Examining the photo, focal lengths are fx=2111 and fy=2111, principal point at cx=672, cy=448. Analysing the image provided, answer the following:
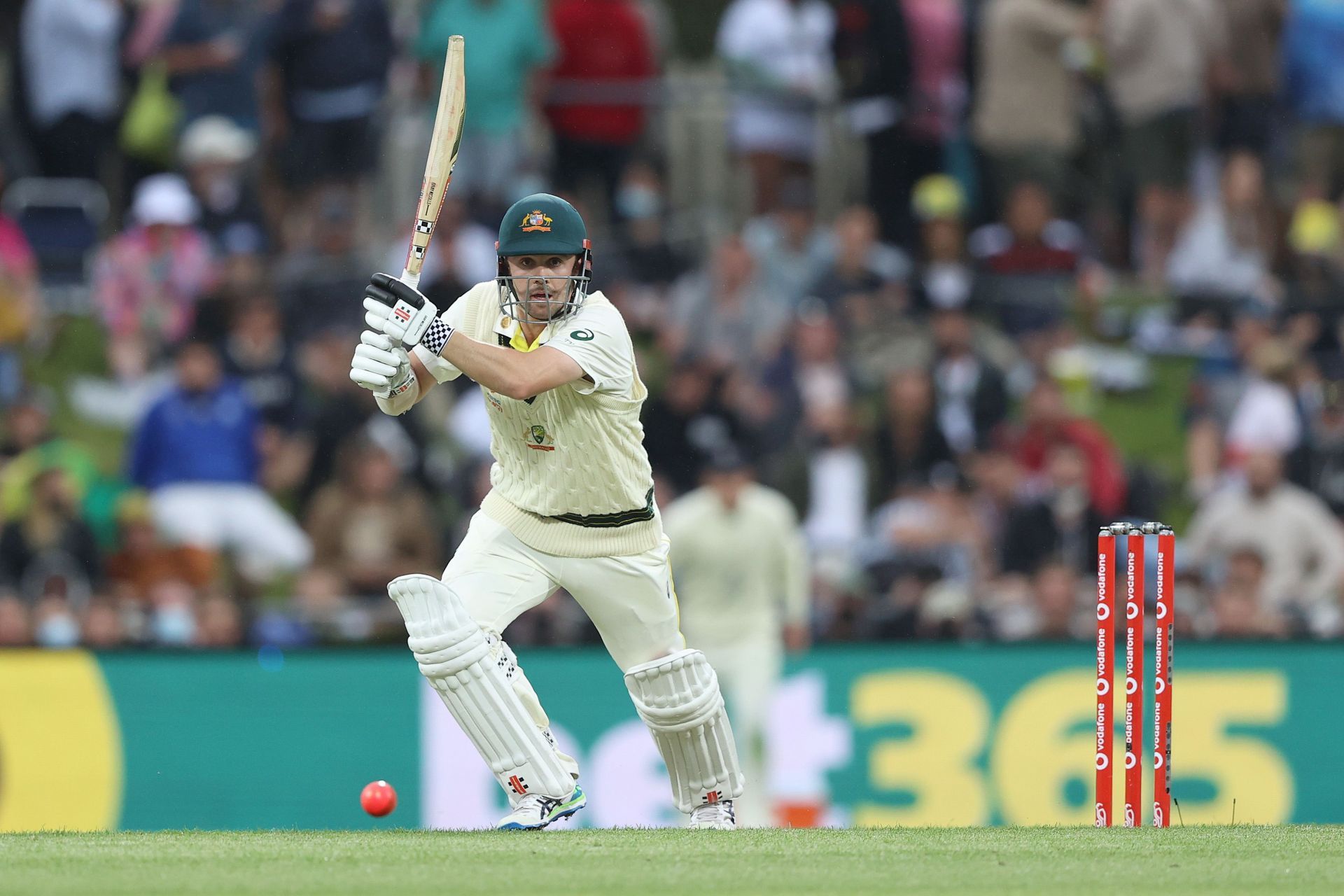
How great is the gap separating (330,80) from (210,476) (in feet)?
9.39

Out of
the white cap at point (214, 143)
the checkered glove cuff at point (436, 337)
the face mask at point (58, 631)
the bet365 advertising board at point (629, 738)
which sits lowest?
the bet365 advertising board at point (629, 738)

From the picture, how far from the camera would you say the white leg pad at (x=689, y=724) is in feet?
22.1


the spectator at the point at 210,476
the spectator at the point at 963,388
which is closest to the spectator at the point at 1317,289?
the spectator at the point at 963,388

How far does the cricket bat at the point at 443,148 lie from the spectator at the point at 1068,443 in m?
5.72

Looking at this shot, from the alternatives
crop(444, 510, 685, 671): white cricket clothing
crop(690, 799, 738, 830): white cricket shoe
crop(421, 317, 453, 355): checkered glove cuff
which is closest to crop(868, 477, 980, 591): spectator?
crop(690, 799, 738, 830): white cricket shoe

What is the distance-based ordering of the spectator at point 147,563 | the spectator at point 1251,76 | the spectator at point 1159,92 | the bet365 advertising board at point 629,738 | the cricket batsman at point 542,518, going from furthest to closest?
1. the spectator at point 1251,76
2. the spectator at point 1159,92
3. the spectator at point 147,563
4. the bet365 advertising board at point 629,738
5. the cricket batsman at point 542,518

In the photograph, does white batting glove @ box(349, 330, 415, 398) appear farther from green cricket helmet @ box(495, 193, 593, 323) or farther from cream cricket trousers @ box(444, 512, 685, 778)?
cream cricket trousers @ box(444, 512, 685, 778)

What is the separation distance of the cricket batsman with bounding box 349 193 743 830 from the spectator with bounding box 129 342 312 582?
4.80 m

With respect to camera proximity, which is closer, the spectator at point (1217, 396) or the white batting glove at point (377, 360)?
the white batting glove at point (377, 360)

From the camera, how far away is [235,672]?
31.9ft

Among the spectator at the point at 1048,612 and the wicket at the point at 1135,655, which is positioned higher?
the wicket at the point at 1135,655

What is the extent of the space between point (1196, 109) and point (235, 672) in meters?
7.22

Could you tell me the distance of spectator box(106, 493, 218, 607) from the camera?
10938 millimetres

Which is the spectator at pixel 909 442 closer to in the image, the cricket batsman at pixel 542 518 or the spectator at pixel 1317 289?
the spectator at pixel 1317 289
